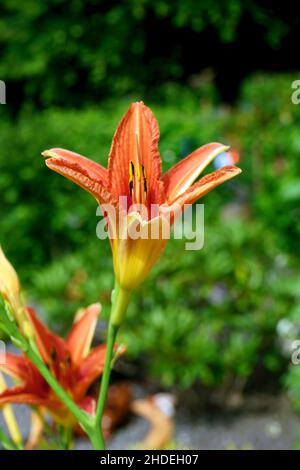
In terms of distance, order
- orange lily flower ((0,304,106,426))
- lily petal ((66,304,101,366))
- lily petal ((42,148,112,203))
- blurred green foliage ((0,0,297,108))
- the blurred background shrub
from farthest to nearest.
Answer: blurred green foliage ((0,0,297,108)) < the blurred background shrub < lily petal ((66,304,101,366)) < orange lily flower ((0,304,106,426)) < lily petal ((42,148,112,203))

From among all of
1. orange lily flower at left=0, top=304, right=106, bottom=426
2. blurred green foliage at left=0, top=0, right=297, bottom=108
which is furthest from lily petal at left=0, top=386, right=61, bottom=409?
blurred green foliage at left=0, top=0, right=297, bottom=108

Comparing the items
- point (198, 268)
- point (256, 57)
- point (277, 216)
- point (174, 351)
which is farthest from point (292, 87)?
point (256, 57)

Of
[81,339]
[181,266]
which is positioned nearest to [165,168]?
[181,266]

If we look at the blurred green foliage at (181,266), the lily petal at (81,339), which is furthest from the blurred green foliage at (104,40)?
the lily petal at (81,339)

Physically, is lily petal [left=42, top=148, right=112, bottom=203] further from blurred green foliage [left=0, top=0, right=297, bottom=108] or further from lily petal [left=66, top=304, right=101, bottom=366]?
blurred green foliage [left=0, top=0, right=297, bottom=108]

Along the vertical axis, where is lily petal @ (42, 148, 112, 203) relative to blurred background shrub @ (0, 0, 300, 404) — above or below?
below

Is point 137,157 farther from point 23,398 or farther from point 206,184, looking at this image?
point 23,398

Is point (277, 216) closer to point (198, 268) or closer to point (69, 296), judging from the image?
point (198, 268)
